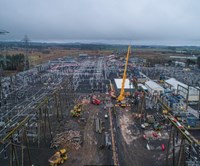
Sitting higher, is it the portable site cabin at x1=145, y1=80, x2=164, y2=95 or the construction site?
the portable site cabin at x1=145, y1=80, x2=164, y2=95

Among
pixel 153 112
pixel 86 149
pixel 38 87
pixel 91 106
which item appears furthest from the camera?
pixel 38 87

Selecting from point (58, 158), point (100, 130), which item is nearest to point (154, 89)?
point (100, 130)

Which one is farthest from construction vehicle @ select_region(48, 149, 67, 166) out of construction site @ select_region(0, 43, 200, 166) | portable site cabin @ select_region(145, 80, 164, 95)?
portable site cabin @ select_region(145, 80, 164, 95)

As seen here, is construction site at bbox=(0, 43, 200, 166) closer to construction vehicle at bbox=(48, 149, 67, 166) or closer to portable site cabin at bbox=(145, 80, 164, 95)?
construction vehicle at bbox=(48, 149, 67, 166)

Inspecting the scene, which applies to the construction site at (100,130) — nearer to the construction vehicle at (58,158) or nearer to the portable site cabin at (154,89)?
the construction vehicle at (58,158)

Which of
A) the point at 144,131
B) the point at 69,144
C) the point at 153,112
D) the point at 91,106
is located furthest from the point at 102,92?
the point at 69,144

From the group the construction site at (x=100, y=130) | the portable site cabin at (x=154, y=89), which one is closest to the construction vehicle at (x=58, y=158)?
the construction site at (x=100, y=130)

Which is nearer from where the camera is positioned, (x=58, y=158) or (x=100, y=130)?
(x=58, y=158)

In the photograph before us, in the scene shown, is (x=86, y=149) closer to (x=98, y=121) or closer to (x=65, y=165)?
(x=65, y=165)

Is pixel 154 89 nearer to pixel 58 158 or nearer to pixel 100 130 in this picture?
pixel 100 130
